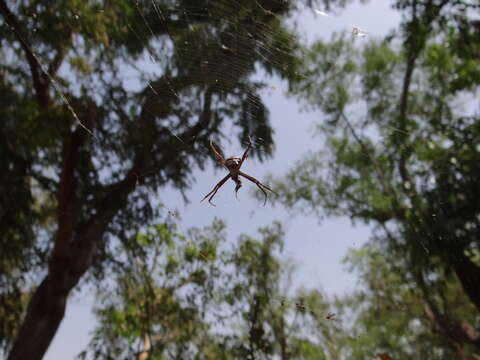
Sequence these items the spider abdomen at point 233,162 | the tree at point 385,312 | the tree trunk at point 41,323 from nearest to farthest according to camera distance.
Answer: the spider abdomen at point 233,162, the tree trunk at point 41,323, the tree at point 385,312

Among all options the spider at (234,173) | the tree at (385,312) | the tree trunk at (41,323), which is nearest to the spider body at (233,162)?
the spider at (234,173)

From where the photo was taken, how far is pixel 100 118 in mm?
6969

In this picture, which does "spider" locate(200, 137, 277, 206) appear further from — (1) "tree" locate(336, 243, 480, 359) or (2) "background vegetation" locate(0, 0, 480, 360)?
(1) "tree" locate(336, 243, 480, 359)

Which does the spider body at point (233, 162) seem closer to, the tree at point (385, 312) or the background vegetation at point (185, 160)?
the background vegetation at point (185, 160)

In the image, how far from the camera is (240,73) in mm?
4621

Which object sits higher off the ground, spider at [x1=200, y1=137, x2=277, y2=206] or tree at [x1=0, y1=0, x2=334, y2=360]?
tree at [x1=0, y1=0, x2=334, y2=360]

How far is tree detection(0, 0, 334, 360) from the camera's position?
4477 millimetres

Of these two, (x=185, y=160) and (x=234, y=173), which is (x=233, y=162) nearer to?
(x=234, y=173)

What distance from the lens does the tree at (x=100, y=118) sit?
4.48 metres

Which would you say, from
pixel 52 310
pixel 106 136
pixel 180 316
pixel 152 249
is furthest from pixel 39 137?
pixel 180 316

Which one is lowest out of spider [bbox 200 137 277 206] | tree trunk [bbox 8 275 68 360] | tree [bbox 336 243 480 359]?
tree trunk [bbox 8 275 68 360]

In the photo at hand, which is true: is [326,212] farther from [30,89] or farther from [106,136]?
[30,89]

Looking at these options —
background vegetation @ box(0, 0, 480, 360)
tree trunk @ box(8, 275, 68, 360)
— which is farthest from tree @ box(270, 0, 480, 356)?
tree trunk @ box(8, 275, 68, 360)

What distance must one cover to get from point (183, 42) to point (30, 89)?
4937 mm
